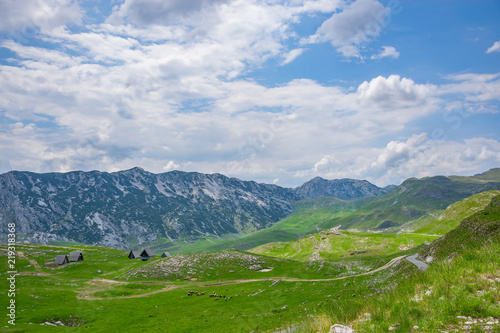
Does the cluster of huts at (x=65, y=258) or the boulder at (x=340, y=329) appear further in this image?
the cluster of huts at (x=65, y=258)

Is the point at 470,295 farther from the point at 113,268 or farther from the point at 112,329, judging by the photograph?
the point at 113,268

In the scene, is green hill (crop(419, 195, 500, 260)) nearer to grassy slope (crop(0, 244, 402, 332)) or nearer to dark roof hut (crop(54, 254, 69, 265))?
grassy slope (crop(0, 244, 402, 332))

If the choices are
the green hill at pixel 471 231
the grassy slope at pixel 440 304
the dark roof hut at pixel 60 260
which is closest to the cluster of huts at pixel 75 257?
the dark roof hut at pixel 60 260

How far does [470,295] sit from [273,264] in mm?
122741

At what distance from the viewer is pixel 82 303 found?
69062 millimetres

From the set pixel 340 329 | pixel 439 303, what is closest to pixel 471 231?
pixel 439 303

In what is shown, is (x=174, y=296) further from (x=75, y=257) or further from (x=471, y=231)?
(x=75, y=257)

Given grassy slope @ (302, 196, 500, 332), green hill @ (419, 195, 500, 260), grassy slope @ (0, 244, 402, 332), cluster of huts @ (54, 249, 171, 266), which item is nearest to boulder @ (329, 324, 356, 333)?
grassy slope @ (302, 196, 500, 332)

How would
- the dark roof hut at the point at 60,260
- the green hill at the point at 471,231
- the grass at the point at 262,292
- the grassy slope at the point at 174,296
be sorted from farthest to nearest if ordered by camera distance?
the dark roof hut at the point at 60,260, the green hill at the point at 471,231, the grassy slope at the point at 174,296, the grass at the point at 262,292

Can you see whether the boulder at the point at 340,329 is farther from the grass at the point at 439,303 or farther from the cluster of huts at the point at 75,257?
the cluster of huts at the point at 75,257

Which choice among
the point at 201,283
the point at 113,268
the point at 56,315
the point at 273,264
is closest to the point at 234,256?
the point at 273,264

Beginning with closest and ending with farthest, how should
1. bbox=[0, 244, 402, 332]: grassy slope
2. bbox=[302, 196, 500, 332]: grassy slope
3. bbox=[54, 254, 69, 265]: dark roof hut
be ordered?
1. bbox=[302, 196, 500, 332]: grassy slope
2. bbox=[0, 244, 402, 332]: grassy slope
3. bbox=[54, 254, 69, 265]: dark roof hut

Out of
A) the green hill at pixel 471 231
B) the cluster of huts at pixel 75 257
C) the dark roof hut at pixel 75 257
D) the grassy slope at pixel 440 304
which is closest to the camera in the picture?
the grassy slope at pixel 440 304

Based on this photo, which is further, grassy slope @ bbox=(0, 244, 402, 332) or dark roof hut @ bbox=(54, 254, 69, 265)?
dark roof hut @ bbox=(54, 254, 69, 265)
